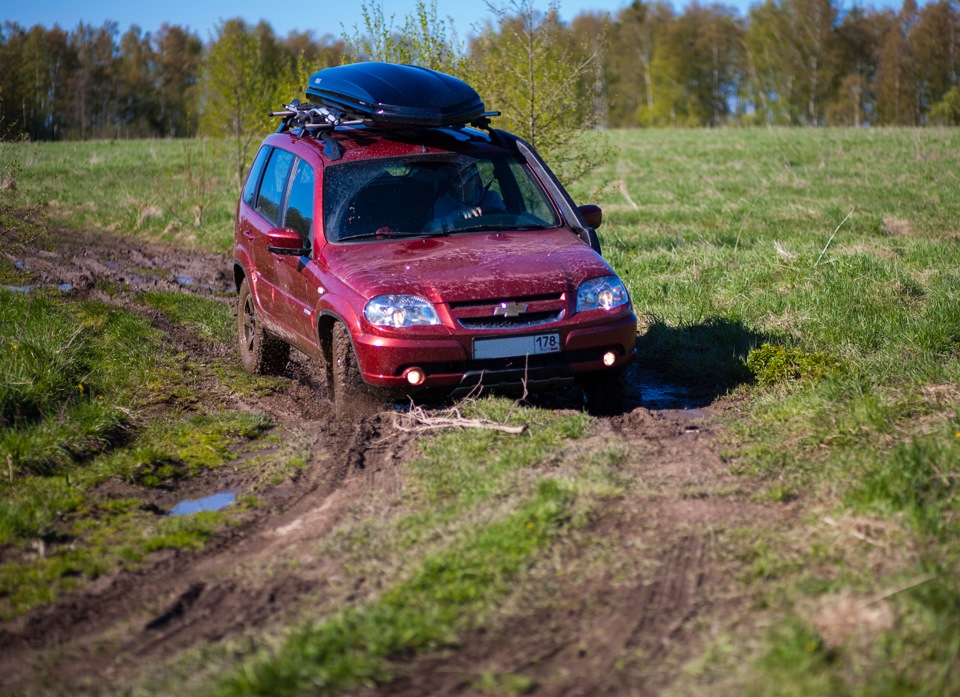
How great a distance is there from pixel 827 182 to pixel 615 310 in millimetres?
15179

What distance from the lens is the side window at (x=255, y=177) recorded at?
25.9 ft

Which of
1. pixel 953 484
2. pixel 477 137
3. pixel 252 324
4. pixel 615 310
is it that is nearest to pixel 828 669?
pixel 953 484

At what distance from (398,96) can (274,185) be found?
1.40 m

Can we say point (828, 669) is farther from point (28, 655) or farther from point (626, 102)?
point (626, 102)

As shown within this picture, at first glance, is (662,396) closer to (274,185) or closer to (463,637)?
(274,185)

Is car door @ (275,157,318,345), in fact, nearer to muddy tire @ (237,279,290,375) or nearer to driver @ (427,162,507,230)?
muddy tire @ (237,279,290,375)

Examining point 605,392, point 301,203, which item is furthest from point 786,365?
point 301,203

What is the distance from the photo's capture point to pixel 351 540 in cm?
437

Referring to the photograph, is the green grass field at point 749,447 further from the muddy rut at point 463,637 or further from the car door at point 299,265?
the car door at point 299,265

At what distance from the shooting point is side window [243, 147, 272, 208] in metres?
7.88

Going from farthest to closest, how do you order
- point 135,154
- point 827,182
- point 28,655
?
point 135,154 < point 827,182 < point 28,655

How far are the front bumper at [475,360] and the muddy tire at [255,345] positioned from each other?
223 cm

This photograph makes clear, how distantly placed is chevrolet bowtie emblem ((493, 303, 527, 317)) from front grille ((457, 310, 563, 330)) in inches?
Result: 1.3

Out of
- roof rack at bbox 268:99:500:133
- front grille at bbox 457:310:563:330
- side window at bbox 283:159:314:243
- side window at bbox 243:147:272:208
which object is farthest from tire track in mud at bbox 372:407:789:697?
side window at bbox 243:147:272:208
